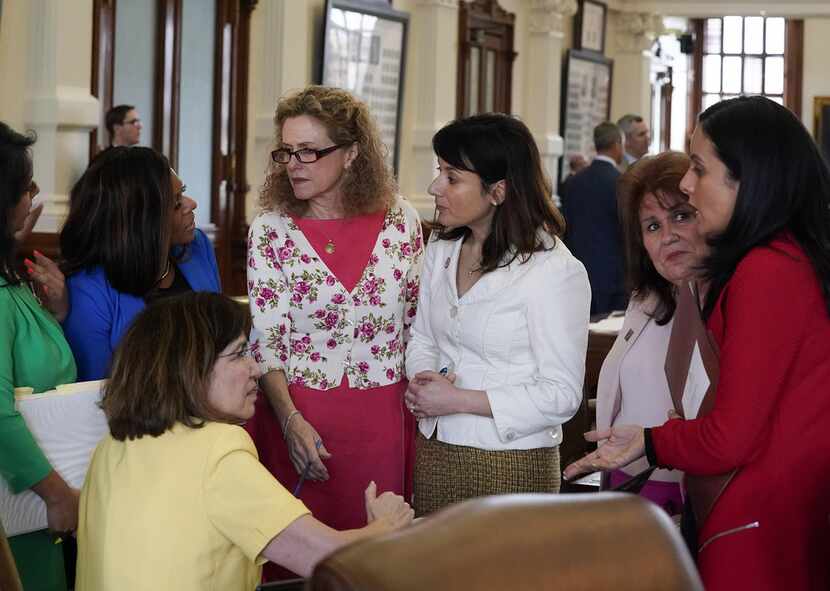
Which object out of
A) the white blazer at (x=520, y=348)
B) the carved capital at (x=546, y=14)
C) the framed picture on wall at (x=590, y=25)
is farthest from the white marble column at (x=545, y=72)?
the white blazer at (x=520, y=348)

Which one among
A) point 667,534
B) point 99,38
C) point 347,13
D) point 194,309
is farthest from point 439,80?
point 667,534

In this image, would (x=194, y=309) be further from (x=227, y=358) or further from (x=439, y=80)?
(x=439, y=80)

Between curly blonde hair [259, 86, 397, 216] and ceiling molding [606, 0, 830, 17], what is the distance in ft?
32.6

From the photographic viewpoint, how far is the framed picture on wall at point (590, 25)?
38.1ft

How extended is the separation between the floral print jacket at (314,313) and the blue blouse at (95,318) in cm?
30

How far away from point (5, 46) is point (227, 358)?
12.6 feet

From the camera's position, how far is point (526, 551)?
114 cm

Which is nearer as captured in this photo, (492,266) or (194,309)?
(194,309)

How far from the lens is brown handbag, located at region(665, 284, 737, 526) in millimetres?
2031

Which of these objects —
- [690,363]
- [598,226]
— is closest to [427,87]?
[598,226]

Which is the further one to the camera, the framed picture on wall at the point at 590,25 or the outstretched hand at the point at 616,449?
the framed picture on wall at the point at 590,25

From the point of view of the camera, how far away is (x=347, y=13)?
7.86 metres

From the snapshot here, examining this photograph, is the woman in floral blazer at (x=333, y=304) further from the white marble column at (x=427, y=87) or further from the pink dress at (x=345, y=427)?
the white marble column at (x=427, y=87)

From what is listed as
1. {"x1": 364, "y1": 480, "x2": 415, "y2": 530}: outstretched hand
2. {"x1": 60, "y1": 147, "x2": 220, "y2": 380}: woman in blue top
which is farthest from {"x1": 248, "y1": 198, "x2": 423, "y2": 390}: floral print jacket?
{"x1": 364, "y1": 480, "x2": 415, "y2": 530}: outstretched hand
